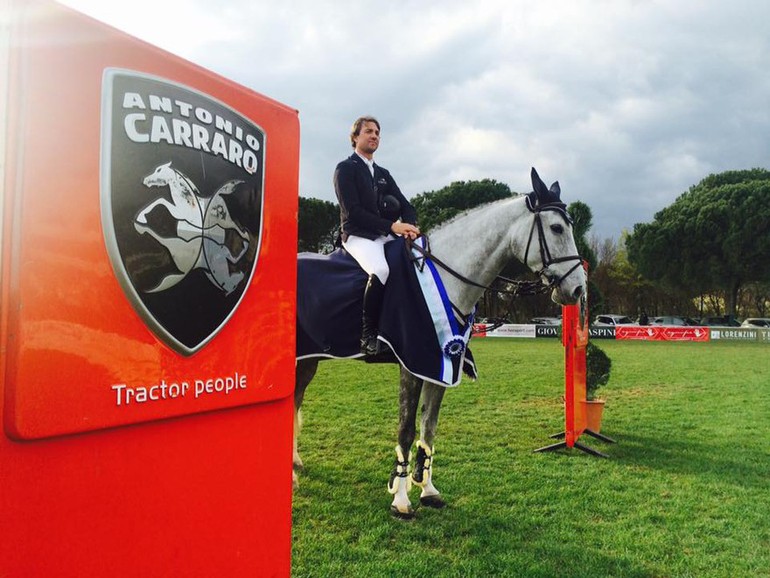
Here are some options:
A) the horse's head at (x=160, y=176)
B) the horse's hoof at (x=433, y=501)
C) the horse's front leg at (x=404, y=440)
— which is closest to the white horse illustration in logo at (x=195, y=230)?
the horse's head at (x=160, y=176)

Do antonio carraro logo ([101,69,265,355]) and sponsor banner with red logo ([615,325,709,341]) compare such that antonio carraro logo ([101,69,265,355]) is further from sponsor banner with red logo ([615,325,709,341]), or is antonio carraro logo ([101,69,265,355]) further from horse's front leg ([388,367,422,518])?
sponsor banner with red logo ([615,325,709,341])

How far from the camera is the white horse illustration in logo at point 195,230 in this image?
1300 mm

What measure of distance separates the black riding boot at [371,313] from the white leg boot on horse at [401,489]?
2.90 ft

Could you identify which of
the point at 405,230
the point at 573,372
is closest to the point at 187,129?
the point at 405,230

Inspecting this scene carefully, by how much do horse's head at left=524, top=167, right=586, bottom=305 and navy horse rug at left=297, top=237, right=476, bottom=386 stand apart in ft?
2.54

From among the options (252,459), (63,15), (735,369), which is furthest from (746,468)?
(735,369)

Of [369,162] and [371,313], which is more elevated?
[369,162]

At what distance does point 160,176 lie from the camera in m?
1.30

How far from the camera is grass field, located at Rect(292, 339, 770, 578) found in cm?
354

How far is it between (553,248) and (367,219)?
61.1 inches

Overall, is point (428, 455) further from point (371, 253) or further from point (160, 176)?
point (160, 176)

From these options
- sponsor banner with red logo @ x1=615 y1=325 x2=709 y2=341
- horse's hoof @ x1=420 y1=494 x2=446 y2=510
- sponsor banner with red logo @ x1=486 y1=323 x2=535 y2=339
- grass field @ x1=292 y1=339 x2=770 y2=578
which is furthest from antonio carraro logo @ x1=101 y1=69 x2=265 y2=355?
sponsor banner with red logo @ x1=615 y1=325 x2=709 y2=341

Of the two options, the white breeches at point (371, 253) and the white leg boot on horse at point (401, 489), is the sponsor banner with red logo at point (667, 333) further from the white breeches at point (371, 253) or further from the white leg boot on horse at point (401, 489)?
the white breeches at point (371, 253)

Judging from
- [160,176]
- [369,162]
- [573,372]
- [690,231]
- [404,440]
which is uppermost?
[690,231]
